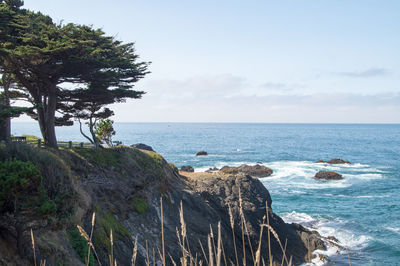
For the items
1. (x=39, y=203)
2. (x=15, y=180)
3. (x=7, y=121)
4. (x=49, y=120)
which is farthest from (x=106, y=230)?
(x=49, y=120)

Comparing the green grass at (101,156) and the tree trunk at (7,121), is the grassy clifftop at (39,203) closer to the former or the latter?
the green grass at (101,156)

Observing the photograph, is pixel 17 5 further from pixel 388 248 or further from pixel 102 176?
pixel 388 248

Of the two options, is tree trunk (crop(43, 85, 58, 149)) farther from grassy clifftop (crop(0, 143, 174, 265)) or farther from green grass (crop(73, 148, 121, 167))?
grassy clifftop (crop(0, 143, 174, 265))

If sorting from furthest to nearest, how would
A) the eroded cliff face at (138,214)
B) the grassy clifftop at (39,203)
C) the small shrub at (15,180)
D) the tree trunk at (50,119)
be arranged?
the tree trunk at (50,119) → the eroded cliff face at (138,214) → the grassy clifftop at (39,203) → the small shrub at (15,180)

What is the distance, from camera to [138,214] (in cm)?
2075

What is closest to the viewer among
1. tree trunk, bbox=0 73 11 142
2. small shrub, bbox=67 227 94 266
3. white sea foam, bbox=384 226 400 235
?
small shrub, bbox=67 227 94 266

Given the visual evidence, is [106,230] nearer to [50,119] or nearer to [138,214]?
[138,214]

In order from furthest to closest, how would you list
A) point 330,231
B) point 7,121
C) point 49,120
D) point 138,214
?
point 330,231 < point 49,120 < point 138,214 < point 7,121

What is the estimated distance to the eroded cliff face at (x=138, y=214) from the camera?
11070 mm

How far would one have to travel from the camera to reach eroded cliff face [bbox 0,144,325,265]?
1107cm

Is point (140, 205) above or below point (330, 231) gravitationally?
above

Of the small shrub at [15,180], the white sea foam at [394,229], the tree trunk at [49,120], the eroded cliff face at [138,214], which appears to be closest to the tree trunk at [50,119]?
the tree trunk at [49,120]

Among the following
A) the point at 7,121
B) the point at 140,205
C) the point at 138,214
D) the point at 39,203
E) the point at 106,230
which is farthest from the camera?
the point at 140,205

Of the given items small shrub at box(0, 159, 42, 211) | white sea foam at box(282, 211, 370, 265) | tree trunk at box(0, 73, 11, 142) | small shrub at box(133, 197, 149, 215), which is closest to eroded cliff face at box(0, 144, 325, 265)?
small shrub at box(133, 197, 149, 215)
